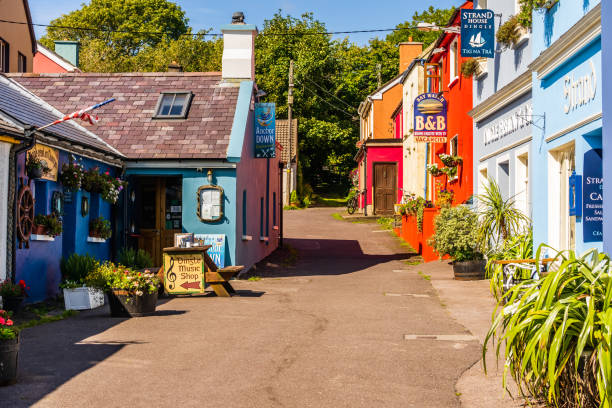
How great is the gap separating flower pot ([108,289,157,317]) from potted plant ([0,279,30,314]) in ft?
4.31

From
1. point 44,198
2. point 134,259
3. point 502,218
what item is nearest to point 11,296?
point 44,198

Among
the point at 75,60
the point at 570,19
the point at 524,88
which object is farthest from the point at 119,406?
the point at 75,60

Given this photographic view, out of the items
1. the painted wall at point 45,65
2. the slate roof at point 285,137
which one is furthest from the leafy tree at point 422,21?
the painted wall at point 45,65

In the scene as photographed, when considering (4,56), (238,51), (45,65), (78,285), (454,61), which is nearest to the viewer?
(78,285)

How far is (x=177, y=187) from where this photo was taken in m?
19.3

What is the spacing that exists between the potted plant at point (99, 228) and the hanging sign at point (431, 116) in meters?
9.43

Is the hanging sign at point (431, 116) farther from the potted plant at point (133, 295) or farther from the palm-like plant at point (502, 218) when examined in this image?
the potted plant at point (133, 295)

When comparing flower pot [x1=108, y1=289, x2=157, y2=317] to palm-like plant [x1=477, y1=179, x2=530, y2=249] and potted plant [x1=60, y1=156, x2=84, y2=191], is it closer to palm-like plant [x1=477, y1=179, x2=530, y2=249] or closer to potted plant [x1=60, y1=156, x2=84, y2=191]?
potted plant [x1=60, y1=156, x2=84, y2=191]

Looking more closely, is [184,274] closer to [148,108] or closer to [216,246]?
[216,246]

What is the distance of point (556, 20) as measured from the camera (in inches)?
379

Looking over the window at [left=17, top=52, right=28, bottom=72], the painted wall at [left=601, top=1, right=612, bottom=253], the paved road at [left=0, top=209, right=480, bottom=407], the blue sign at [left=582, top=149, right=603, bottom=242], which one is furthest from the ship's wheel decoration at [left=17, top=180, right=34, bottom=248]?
the window at [left=17, top=52, right=28, bottom=72]

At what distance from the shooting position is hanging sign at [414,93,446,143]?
2044cm

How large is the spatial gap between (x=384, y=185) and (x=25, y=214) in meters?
26.9

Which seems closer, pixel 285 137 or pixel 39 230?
pixel 39 230
